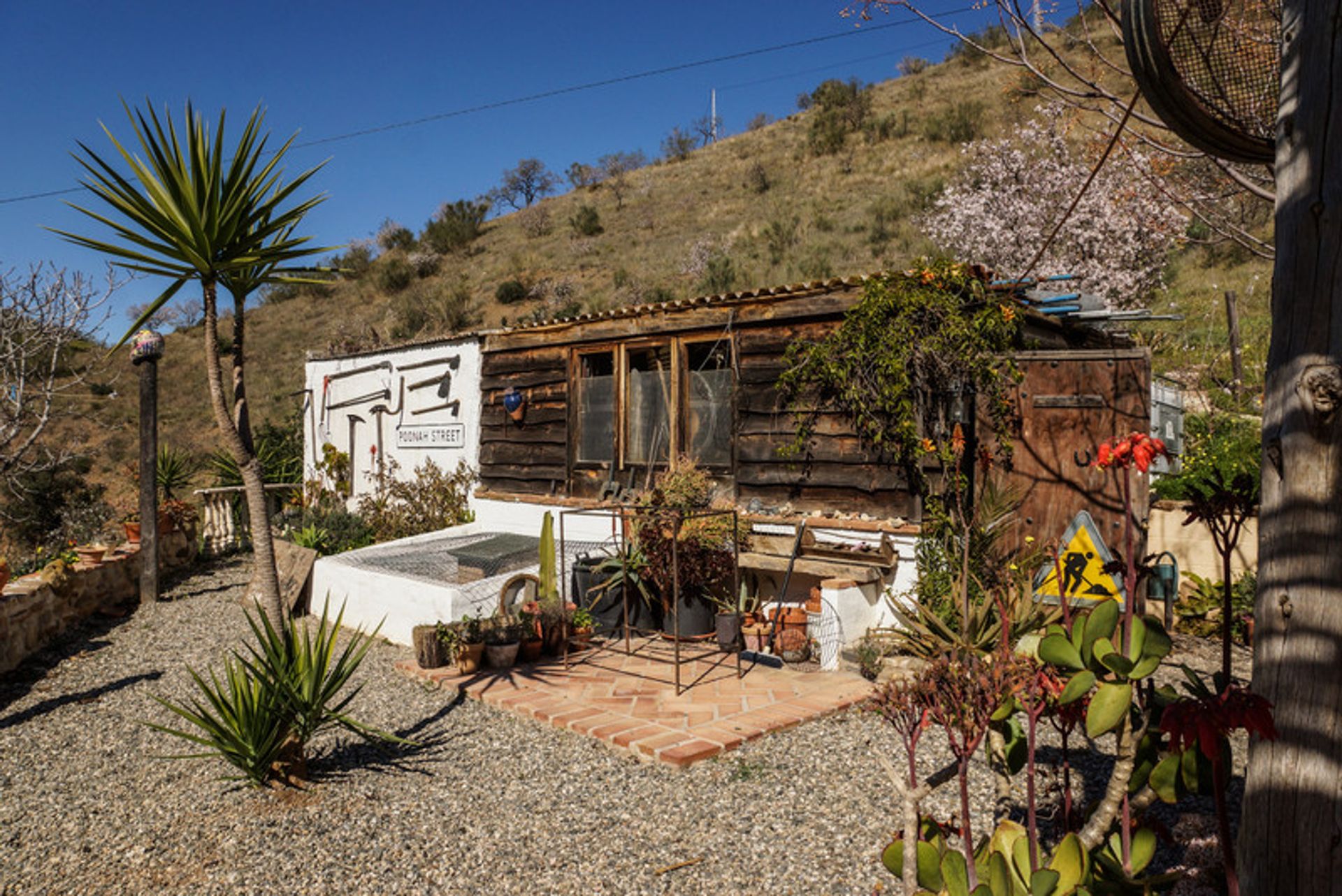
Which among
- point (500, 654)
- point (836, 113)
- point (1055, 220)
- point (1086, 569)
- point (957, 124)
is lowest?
point (500, 654)

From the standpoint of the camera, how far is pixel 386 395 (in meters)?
13.0

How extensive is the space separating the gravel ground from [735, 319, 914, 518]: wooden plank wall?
2.38 m

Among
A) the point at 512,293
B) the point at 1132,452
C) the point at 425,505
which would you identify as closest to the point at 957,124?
the point at 512,293

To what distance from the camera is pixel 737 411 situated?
336 inches

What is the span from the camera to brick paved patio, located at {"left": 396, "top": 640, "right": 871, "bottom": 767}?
5.22 metres

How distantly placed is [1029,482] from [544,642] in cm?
443

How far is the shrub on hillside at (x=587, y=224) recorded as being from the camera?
108ft

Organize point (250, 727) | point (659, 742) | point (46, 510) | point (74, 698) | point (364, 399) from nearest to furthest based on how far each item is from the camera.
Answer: point (250, 727)
point (659, 742)
point (74, 698)
point (364, 399)
point (46, 510)

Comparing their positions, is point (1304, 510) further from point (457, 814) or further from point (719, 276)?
point (719, 276)

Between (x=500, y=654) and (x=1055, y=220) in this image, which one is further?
(x=1055, y=220)

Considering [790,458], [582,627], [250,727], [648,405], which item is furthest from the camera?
[648,405]

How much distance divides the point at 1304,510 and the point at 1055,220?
17.1m

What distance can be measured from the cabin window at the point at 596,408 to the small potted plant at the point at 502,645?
10.1 ft

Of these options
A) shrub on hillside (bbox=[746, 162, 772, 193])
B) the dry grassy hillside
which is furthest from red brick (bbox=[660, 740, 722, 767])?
shrub on hillside (bbox=[746, 162, 772, 193])
